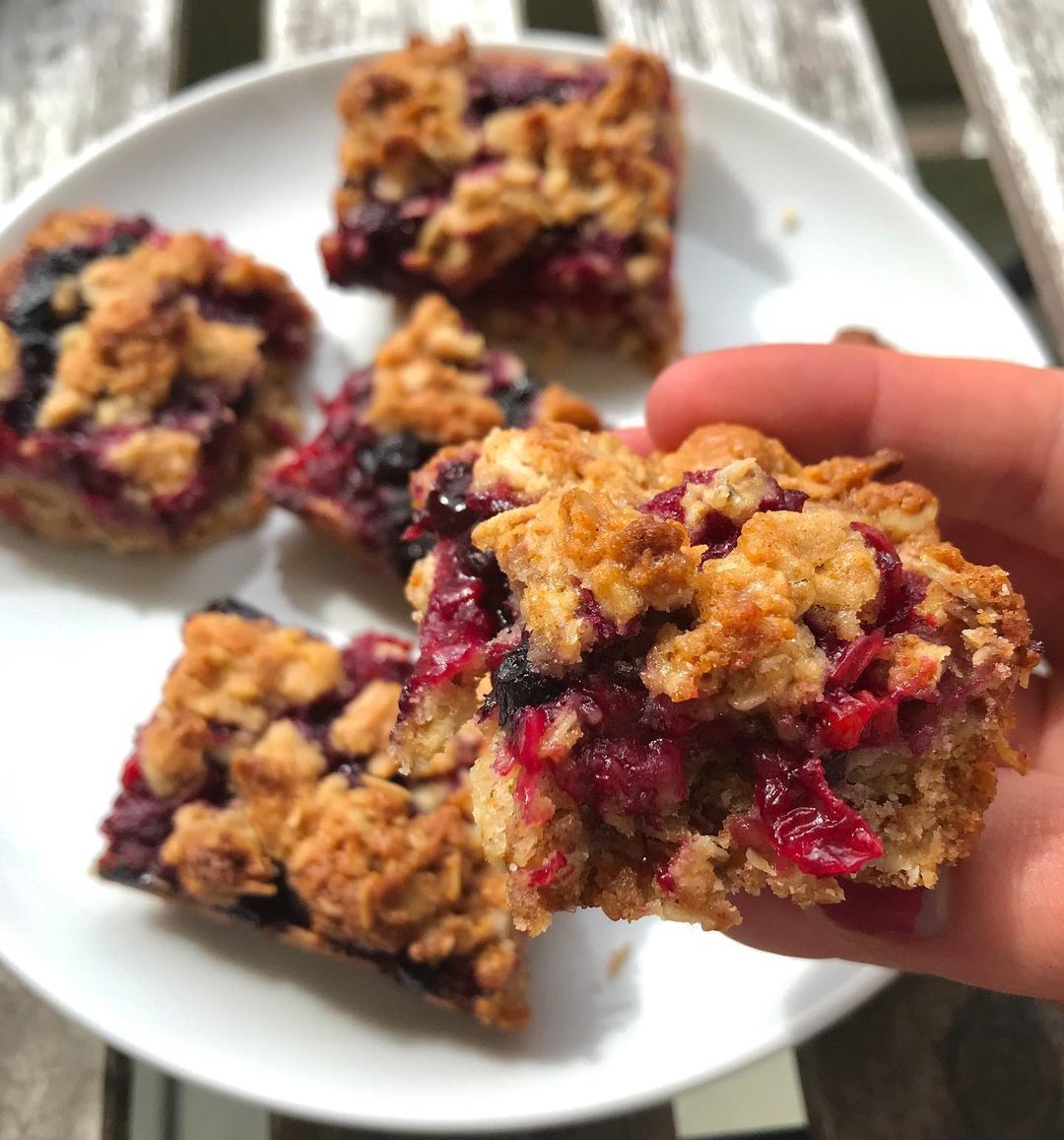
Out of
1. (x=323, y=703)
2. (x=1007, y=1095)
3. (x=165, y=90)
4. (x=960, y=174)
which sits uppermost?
(x=165, y=90)

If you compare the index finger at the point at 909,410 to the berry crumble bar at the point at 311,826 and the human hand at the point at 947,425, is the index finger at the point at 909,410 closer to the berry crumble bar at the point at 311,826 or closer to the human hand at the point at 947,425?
the human hand at the point at 947,425

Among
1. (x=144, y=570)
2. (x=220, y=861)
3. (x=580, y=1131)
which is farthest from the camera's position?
(x=144, y=570)

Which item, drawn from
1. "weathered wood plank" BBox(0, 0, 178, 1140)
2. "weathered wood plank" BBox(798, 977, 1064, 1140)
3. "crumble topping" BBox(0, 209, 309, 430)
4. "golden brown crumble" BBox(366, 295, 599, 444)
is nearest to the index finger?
"golden brown crumble" BBox(366, 295, 599, 444)

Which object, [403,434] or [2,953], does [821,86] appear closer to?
[403,434]

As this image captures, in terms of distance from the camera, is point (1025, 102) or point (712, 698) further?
point (1025, 102)

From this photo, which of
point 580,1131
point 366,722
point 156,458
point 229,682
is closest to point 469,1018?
point 580,1131

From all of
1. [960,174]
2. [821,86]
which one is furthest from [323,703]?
[960,174]

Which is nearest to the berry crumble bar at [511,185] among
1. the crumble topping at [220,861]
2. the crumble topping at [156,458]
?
the crumble topping at [156,458]

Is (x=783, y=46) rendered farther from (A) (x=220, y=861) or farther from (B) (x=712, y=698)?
(A) (x=220, y=861)
